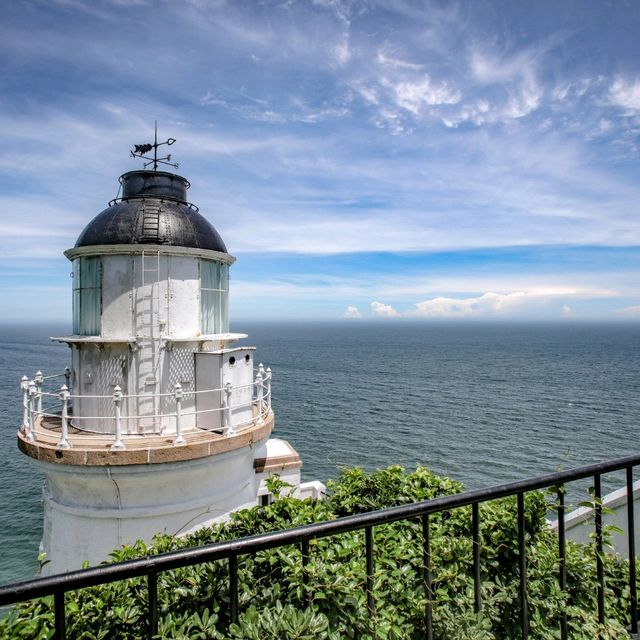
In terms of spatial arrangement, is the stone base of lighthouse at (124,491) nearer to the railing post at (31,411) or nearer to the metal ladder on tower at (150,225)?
the railing post at (31,411)

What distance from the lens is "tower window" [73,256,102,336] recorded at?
10.5 metres

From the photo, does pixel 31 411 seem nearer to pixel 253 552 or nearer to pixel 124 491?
pixel 124 491

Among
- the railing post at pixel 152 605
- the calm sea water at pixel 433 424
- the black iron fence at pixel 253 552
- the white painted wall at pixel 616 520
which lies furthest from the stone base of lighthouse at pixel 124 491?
the railing post at pixel 152 605

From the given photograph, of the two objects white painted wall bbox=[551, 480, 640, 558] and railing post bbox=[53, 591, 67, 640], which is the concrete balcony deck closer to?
white painted wall bbox=[551, 480, 640, 558]

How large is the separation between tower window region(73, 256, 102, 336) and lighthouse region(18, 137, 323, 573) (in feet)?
0.10

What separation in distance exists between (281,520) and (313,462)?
23.1 m

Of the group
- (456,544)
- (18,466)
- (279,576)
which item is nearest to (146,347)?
(279,576)

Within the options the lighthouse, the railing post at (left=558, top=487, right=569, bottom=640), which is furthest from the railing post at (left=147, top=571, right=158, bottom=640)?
the lighthouse

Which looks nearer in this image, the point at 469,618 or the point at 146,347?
the point at 469,618

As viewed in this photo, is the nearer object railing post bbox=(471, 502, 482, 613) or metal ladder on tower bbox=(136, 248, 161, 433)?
railing post bbox=(471, 502, 482, 613)

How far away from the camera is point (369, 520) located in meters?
2.21

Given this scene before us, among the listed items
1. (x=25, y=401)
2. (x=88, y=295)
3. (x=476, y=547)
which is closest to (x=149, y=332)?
(x=88, y=295)

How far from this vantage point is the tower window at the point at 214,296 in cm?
1112

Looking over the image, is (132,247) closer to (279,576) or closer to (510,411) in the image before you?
(279,576)
